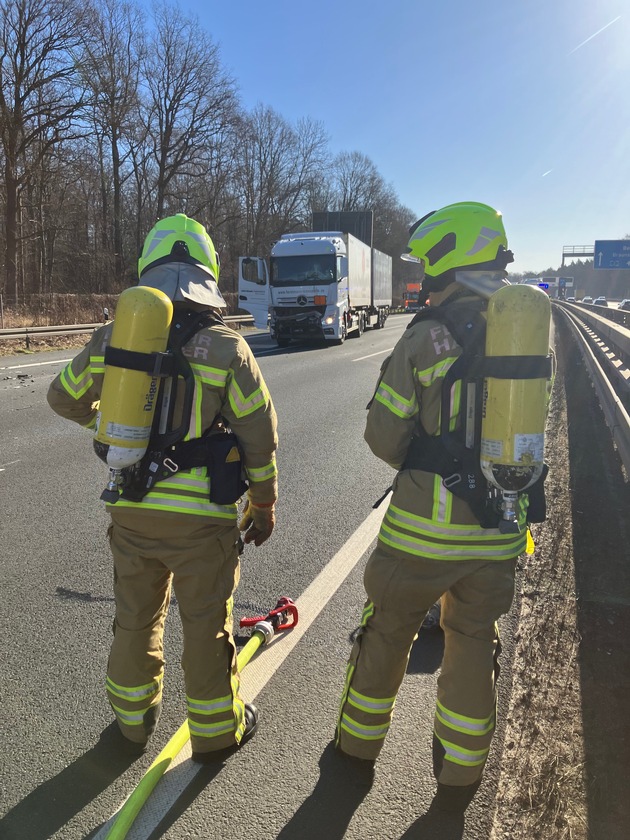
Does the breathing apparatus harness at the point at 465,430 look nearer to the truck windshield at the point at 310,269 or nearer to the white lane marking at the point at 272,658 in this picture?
the white lane marking at the point at 272,658

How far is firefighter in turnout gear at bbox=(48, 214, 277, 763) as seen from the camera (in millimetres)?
2188

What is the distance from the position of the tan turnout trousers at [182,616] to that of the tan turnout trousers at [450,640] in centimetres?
54

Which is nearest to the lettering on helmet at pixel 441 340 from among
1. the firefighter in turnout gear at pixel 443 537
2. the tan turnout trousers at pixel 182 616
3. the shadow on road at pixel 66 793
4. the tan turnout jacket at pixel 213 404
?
the firefighter in turnout gear at pixel 443 537

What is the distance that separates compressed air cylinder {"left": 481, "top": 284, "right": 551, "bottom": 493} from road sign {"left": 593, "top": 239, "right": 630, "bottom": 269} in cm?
4158

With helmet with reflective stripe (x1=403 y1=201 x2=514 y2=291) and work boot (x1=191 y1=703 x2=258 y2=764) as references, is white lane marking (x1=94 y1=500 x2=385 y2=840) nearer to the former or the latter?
work boot (x1=191 y1=703 x2=258 y2=764)

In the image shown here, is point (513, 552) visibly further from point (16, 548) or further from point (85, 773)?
point (16, 548)

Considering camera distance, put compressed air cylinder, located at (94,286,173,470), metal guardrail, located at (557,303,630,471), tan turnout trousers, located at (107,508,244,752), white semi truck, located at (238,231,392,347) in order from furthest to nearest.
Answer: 1. white semi truck, located at (238,231,392,347)
2. metal guardrail, located at (557,303,630,471)
3. tan turnout trousers, located at (107,508,244,752)
4. compressed air cylinder, located at (94,286,173,470)

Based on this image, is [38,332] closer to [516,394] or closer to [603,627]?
[603,627]

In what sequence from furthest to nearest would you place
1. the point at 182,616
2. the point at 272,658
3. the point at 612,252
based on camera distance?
the point at 612,252 < the point at 272,658 < the point at 182,616

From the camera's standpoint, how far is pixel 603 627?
3.28m

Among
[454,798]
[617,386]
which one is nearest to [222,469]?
[454,798]

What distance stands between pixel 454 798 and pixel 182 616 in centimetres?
119

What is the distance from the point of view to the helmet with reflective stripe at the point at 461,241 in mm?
2145

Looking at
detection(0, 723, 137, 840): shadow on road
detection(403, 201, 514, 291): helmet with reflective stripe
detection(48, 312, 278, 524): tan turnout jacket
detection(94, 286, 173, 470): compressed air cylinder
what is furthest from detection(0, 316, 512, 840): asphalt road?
detection(403, 201, 514, 291): helmet with reflective stripe
